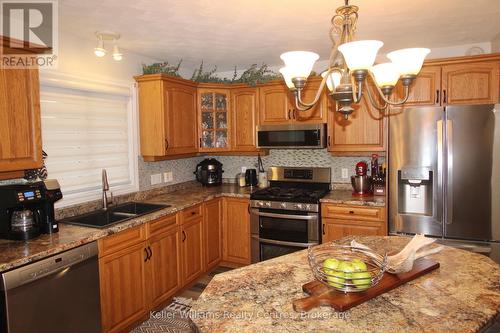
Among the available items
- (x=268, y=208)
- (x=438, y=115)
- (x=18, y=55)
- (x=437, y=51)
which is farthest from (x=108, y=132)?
(x=437, y=51)

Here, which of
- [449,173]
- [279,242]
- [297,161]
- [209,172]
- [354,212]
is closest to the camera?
[449,173]

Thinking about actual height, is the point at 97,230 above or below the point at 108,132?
below

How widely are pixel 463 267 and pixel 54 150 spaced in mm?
2945

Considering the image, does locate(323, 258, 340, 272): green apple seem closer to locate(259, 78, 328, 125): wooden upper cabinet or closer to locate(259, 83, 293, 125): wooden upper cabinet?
locate(259, 78, 328, 125): wooden upper cabinet

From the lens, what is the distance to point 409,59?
1.50 meters

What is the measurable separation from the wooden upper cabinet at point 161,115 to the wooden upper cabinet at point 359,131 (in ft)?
5.28

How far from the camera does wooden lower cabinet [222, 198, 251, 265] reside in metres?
3.88

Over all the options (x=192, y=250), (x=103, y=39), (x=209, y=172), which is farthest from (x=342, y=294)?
(x=209, y=172)

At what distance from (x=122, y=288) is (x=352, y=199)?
2198 millimetres

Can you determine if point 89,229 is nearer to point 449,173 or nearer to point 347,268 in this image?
point 347,268

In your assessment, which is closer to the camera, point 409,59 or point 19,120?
point 409,59

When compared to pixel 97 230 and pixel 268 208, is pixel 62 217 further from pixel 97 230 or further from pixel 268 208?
pixel 268 208

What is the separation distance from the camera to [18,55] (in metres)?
2.17

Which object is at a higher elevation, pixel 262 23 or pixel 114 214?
pixel 262 23
